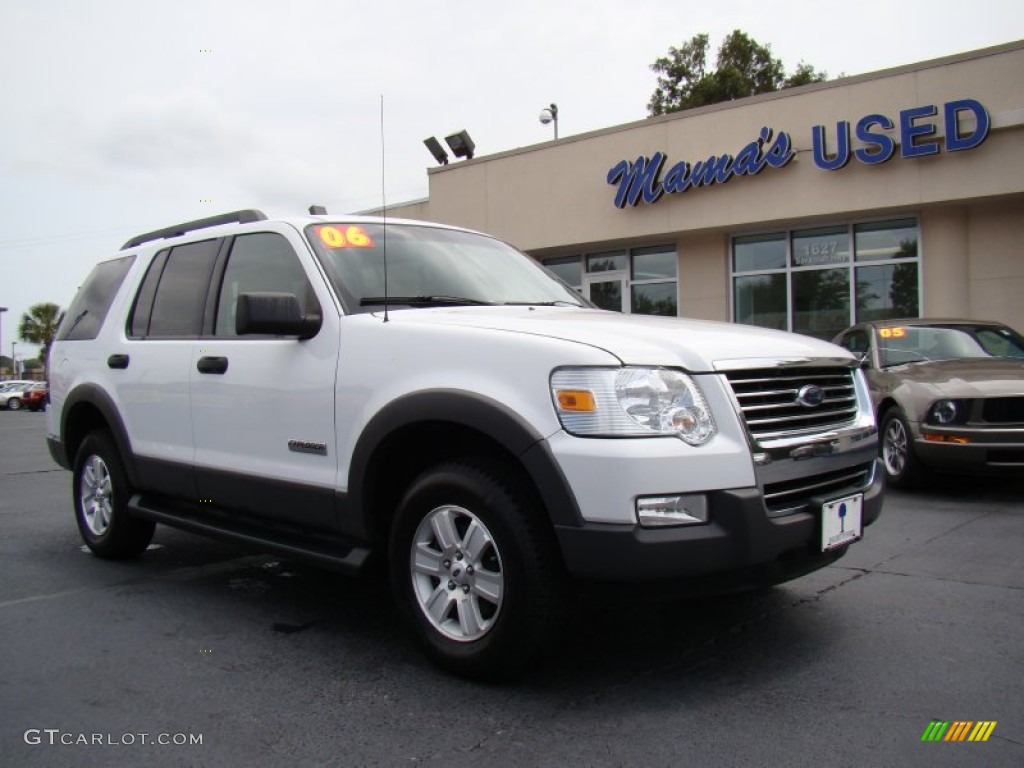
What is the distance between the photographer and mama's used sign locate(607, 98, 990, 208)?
1241 centimetres

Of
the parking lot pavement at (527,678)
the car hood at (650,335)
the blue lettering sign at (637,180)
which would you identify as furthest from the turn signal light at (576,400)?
the blue lettering sign at (637,180)

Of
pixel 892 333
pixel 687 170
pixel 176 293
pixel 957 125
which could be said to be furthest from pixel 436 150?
pixel 176 293

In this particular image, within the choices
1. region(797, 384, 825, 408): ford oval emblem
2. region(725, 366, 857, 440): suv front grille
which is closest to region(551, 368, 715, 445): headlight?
region(725, 366, 857, 440): suv front grille

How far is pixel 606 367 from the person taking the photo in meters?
2.87

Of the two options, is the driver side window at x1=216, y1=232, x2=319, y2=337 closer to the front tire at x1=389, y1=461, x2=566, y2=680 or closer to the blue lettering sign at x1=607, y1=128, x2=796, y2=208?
the front tire at x1=389, y1=461, x2=566, y2=680

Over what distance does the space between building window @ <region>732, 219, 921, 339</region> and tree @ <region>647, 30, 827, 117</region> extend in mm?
17003

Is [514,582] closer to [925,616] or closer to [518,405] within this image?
[518,405]

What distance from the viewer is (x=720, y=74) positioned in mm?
30406

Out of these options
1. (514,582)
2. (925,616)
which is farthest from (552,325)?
(925,616)

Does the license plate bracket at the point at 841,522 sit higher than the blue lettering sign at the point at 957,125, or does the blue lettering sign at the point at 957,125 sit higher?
the blue lettering sign at the point at 957,125

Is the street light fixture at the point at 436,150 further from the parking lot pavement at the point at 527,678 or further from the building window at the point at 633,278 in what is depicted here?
the parking lot pavement at the point at 527,678

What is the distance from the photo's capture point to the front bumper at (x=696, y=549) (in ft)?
9.01

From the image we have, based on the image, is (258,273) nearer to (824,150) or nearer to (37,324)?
(824,150)

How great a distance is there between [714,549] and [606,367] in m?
0.68
